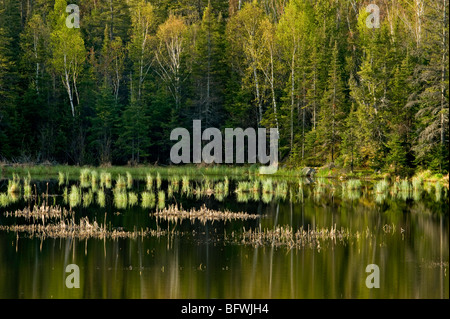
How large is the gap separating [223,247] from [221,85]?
40.1 m

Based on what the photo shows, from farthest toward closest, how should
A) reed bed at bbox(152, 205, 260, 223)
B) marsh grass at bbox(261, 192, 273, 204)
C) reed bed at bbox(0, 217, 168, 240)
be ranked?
marsh grass at bbox(261, 192, 273, 204) < reed bed at bbox(152, 205, 260, 223) < reed bed at bbox(0, 217, 168, 240)

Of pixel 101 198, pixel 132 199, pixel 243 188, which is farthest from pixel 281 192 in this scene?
pixel 101 198

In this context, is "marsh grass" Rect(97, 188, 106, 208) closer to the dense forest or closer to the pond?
the pond

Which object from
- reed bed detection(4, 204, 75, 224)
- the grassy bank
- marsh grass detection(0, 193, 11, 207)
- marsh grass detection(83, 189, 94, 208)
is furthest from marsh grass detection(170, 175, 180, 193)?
reed bed detection(4, 204, 75, 224)

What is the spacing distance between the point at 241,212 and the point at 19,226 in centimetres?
869

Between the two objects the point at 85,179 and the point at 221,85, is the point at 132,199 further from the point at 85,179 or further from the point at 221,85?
the point at 221,85

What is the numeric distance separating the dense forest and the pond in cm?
1718

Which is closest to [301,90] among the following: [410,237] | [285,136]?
[285,136]

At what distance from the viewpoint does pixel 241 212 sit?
2592 cm

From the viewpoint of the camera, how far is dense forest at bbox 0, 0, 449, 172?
48.2m

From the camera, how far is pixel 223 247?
18719 millimetres

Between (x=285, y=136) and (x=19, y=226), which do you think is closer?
(x=19, y=226)
